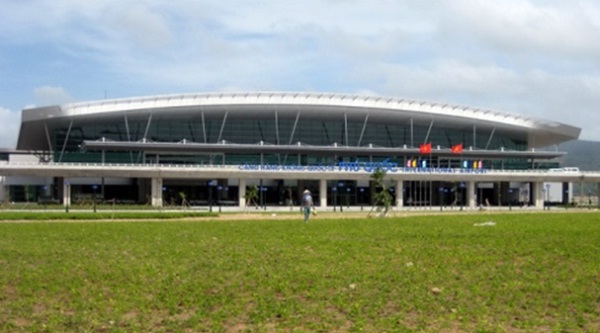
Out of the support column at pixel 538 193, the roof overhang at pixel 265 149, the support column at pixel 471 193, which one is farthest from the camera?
the support column at pixel 538 193

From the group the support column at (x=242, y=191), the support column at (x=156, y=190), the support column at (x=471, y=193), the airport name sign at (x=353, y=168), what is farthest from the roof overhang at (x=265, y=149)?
the support column at (x=242, y=191)

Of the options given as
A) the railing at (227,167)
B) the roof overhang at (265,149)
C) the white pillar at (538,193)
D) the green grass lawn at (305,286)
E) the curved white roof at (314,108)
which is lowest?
the green grass lawn at (305,286)

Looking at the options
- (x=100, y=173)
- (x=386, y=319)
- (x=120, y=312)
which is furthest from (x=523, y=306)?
(x=100, y=173)

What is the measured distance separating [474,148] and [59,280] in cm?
9208

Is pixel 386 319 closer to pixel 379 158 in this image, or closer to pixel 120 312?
pixel 120 312

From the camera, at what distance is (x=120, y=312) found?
13.8 meters

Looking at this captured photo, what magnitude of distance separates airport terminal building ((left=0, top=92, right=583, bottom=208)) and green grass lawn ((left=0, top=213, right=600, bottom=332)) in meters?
64.4

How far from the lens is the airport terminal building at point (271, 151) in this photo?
3403 inches

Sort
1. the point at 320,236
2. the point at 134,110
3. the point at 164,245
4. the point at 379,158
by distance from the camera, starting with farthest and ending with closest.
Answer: the point at 379,158, the point at 134,110, the point at 320,236, the point at 164,245

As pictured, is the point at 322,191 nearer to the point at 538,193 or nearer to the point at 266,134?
the point at 266,134

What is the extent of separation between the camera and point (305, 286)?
50.8ft

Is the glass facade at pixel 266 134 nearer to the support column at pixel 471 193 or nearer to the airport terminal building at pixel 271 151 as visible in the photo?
the airport terminal building at pixel 271 151

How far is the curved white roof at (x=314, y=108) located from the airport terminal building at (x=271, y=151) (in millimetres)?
136

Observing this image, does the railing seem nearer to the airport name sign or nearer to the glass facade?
the airport name sign
